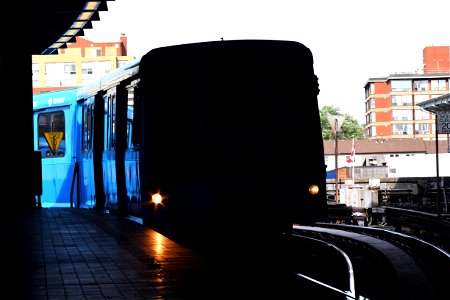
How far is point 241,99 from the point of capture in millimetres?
13453

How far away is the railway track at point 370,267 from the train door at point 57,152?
22.0ft

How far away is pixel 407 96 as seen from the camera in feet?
470

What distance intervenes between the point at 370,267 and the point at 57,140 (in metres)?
11.1

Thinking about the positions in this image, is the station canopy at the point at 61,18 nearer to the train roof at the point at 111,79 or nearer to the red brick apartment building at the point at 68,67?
A: the train roof at the point at 111,79

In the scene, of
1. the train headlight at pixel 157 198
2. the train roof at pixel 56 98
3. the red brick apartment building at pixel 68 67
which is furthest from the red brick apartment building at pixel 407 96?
the train headlight at pixel 157 198

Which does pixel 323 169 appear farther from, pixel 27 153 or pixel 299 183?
pixel 27 153

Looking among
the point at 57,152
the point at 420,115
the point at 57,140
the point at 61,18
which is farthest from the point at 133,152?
the point at 420,115

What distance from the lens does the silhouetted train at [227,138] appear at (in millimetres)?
12930

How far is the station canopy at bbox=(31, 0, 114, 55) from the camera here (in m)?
18.6

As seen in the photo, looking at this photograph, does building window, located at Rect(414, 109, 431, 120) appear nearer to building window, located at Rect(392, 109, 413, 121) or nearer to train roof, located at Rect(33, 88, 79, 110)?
building window, located at Rect(392, 109, 413, 121)

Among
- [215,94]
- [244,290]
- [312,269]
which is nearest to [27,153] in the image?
[215,94]

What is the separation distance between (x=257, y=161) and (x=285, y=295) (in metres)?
4.16

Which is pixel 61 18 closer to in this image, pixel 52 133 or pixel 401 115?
pixel 52 133

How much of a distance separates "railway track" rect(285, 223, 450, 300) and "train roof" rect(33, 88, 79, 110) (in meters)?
6.95
